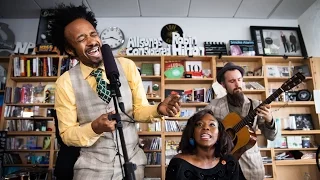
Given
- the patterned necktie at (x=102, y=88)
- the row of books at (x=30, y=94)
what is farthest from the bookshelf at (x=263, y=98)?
the patterned necktie at (x=102, y=88)

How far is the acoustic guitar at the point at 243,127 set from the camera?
1748mm

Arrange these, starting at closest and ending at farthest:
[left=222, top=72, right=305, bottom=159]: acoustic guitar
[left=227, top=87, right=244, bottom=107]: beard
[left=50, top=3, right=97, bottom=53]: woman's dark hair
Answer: [left=50, top=3, right=97, bottom=53]: woman's dark hair
[left=222, top=72, right=305, bottom=159]: acoustic guitar
[left=227, top=87, right=244, bottom=107]: beard

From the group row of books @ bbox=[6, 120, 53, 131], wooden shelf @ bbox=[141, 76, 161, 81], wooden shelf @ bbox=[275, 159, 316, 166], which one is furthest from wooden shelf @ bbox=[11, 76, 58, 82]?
wooden shelf @ bbox=[275, 159, 316, 166]

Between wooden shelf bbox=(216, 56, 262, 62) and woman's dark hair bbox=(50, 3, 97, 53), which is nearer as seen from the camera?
woman's dark hair bbox=(50, 3, 97, 53)

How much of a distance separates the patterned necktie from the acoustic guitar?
1.16 m

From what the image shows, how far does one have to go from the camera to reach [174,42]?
143 inches

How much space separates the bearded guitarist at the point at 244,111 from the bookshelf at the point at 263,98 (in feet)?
Result: 4.52

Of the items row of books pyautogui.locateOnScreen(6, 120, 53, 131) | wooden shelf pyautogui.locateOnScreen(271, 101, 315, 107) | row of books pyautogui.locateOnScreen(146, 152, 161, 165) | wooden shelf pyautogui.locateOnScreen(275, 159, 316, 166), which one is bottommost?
wooden shelf pyautogui.locateOnScreen(275, 159, 316, 166)

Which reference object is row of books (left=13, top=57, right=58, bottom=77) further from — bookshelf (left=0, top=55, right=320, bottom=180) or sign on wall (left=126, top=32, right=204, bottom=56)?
sign on wall (left=126, top=32, right=204, bottom=56)

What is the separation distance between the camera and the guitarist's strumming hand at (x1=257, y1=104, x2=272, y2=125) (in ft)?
5.88

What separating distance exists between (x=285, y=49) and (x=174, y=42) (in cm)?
179

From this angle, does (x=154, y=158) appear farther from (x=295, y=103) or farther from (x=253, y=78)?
(x=295, y=103)

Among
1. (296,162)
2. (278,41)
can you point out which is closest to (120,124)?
(296,162)

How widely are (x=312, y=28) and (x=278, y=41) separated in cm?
48
